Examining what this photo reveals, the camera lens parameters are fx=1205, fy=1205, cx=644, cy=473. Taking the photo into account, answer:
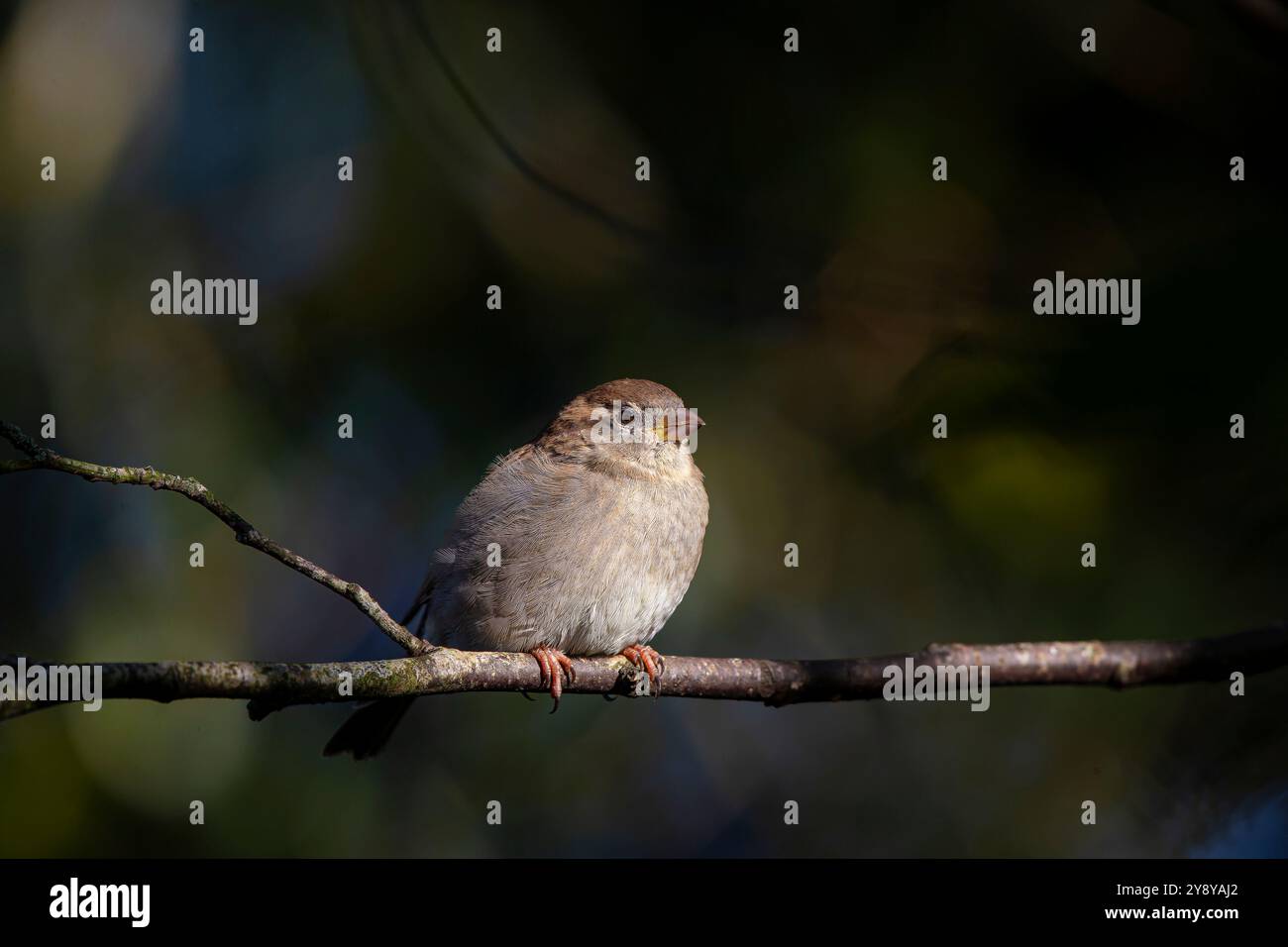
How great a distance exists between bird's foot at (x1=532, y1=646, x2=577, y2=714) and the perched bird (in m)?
0.01

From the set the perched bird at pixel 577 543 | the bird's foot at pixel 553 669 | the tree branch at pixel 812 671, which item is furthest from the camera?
the perched bird at pixel 577 543

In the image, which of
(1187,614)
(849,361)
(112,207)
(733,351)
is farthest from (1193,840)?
(112,207)

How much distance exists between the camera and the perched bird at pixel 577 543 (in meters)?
4.94

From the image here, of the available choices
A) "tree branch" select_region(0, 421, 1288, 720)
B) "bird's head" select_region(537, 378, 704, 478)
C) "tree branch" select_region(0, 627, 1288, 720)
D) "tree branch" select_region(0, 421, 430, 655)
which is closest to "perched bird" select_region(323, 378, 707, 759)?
"bird's head" select_region(537, 378, 704, 478)

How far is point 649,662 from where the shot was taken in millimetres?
4457

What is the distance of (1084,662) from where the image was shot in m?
3.69

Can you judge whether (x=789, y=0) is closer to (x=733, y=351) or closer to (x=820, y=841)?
(x=733, y=351)

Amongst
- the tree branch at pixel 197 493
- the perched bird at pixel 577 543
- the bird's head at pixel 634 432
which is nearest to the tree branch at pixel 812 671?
the tree branch at pixel 197 493

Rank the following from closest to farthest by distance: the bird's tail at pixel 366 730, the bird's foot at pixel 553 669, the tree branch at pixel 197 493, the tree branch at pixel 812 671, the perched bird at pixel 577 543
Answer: the tree branch at pixel 197 493 → the tree branch at pixel 812 671 → the bird's foot at pixel 553 669 → the perched bird at pixel 577 543 → the bird's tail at pixel 366 730

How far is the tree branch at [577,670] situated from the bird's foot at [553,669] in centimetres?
5

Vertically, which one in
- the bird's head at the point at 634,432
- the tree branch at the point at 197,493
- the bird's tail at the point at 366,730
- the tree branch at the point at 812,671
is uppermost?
the bird's head at the point at 634,432

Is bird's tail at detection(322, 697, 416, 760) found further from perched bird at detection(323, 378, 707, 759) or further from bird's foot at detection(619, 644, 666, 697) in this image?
bird's foot at detection(619, 644, 666, 697)

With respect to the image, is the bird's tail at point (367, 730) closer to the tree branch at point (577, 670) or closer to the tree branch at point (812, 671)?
the tree branch at point (577, 670)

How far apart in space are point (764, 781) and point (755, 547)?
4.27ft
